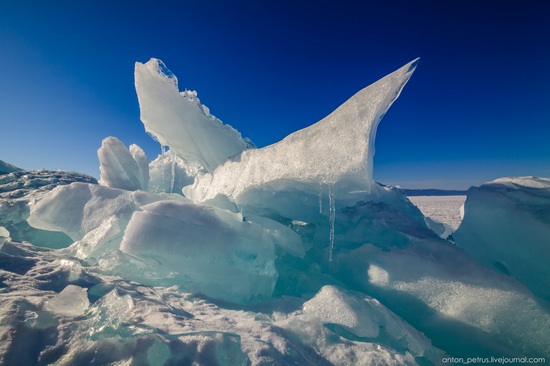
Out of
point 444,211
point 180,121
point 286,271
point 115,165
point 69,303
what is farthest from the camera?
point 444,211

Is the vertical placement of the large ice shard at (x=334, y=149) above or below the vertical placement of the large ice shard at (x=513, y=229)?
above

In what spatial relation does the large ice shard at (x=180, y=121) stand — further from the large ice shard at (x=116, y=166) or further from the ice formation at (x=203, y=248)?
the ice formation at (x=203, y=248)

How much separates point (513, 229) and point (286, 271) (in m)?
2.32

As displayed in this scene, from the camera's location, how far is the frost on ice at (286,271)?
142cm

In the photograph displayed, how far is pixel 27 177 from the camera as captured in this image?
5.23 metres

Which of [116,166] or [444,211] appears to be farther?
[444,211]

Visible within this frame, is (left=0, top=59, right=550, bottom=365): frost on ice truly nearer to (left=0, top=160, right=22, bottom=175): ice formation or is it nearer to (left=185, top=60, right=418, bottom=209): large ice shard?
(left=185, top=60, right=418, bottom=209): large ice shard

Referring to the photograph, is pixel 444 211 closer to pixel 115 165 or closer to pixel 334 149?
pixel 334 149

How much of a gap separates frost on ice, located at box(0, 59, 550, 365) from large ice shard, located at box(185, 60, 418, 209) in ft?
0.05

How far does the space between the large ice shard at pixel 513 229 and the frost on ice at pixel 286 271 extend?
1 centimetres

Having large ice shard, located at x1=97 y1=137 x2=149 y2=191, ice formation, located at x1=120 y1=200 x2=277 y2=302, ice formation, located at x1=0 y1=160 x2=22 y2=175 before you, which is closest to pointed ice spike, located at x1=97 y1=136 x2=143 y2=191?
large ice shard, located at x1=97 y1=137 x2=149 y2=191

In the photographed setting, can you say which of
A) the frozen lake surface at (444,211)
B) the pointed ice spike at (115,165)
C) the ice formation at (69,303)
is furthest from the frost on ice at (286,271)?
the frozen lake surface at (444,211)

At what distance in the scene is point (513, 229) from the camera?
2654 mm

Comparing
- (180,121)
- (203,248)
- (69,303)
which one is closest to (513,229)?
(203,248)
